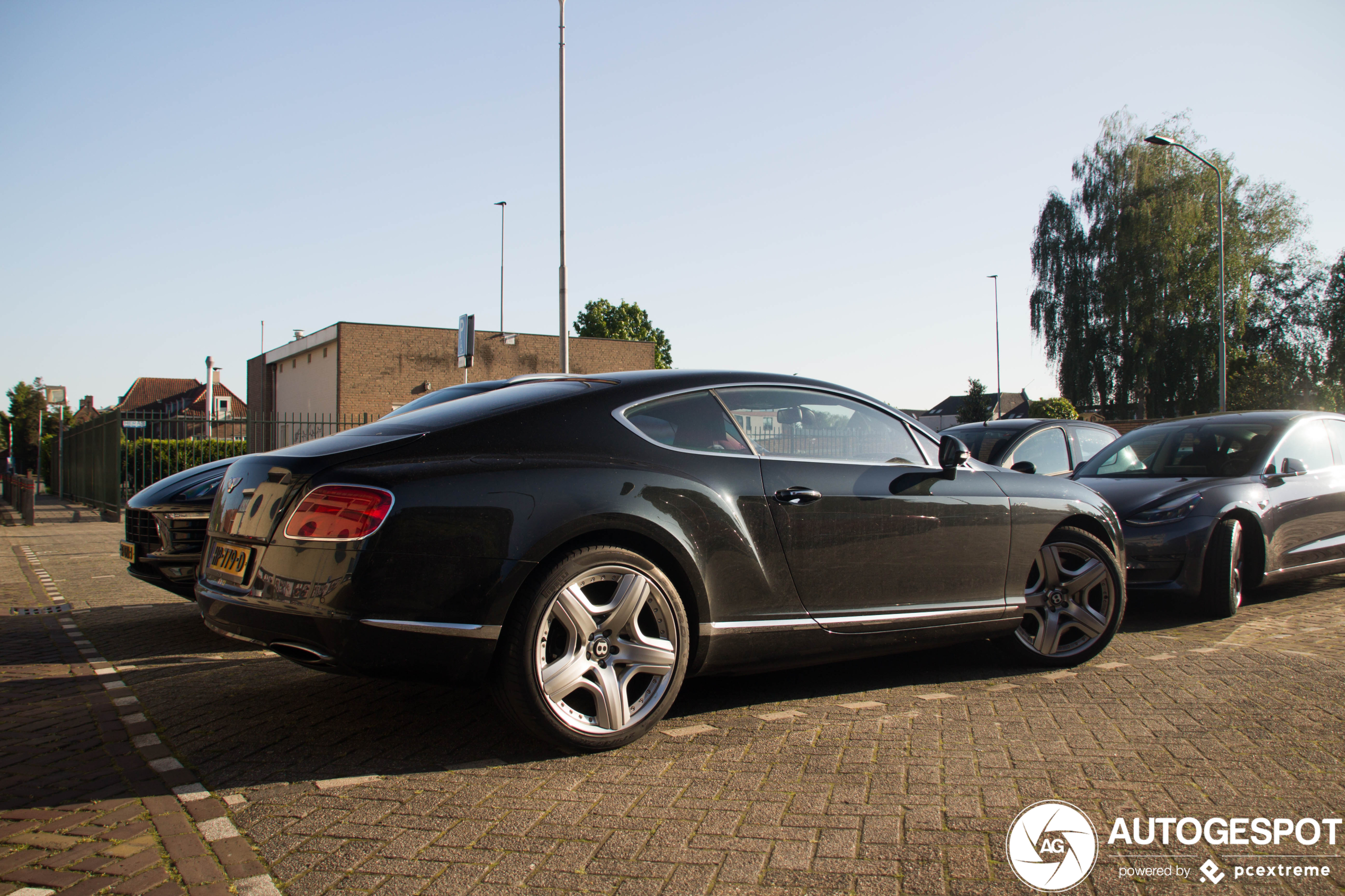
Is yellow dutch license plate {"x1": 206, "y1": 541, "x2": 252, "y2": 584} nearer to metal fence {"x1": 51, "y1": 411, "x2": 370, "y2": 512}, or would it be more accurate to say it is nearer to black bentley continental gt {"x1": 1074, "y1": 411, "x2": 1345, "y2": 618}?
black bentley continental gt {"x1": 1074, "y1": 411, "x2": 1345, "y2": 618}

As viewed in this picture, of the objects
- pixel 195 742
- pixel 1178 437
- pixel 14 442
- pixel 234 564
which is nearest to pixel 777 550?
pixel 234 564

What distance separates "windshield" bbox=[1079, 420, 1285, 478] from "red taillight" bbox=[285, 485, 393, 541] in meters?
6.19

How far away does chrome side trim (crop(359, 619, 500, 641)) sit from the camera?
3059 millimetres

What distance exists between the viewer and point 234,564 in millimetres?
3420

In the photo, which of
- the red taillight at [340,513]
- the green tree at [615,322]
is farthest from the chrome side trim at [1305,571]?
the green tree at [615,322]

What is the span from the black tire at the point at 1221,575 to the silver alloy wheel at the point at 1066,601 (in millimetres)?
1894

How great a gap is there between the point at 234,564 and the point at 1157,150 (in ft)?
130

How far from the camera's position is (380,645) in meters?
3.07

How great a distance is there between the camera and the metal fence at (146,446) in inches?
670

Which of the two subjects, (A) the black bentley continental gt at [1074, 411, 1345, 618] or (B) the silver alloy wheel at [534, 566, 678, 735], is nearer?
(B) the silver alloy wheel at [534, 566, 678, 735]

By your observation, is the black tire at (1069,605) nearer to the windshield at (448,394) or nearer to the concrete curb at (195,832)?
the windshield at (448,394)

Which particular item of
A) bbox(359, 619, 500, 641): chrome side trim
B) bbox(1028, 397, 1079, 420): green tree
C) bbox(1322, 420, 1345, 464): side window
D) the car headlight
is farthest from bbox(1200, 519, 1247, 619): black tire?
bbox(1028, 397, 1079, 420): green tree

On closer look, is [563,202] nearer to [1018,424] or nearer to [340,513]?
[1018,424]

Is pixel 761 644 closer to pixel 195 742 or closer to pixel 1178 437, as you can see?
pixel 195 742
